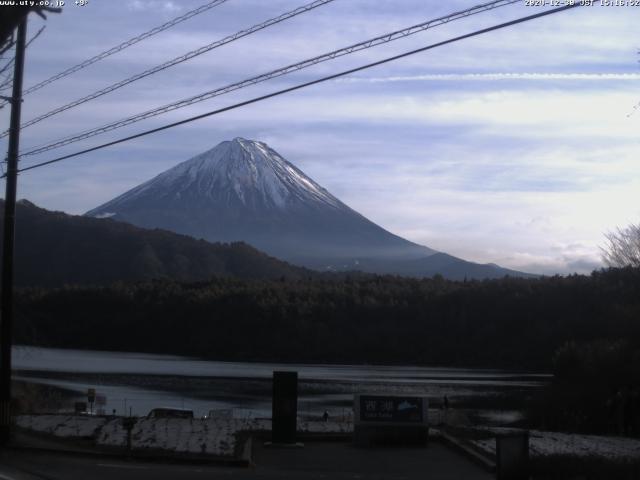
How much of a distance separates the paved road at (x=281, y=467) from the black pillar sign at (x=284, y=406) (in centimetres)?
43

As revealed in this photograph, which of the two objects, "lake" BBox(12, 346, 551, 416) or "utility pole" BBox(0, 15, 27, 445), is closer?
"utility pole" BBox(0, 15, 27, 445)

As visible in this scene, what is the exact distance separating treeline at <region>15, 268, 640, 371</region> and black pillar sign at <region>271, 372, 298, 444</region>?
59.9m

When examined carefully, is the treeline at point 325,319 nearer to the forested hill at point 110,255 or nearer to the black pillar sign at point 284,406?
the forested hill at point 110,255

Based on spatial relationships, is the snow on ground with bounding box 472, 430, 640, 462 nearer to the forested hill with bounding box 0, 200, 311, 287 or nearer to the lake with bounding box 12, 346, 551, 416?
the lake with bounding box 12, 346, 551, 416

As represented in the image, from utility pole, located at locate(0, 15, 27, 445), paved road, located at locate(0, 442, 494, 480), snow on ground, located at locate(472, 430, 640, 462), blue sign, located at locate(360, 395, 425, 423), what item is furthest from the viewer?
blue sign, located at locate(360, 395, 425, 423)

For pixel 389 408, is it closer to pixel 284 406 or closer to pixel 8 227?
pixel 284 406

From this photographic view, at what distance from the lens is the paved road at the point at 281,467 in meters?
16.7

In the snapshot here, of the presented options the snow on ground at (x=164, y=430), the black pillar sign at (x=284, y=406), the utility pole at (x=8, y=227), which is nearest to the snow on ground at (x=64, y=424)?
the snow on ground at (x=164, y=430)

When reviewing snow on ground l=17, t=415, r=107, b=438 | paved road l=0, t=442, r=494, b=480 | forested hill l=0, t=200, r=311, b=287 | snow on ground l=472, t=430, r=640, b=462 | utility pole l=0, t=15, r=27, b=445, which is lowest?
paved road l=0, t=442, r=494, b=480

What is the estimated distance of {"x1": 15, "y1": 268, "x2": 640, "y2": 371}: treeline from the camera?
84.7 m

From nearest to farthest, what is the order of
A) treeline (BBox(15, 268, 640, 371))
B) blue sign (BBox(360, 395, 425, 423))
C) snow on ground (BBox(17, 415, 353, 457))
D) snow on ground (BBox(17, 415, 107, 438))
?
snow on ground (BBox(17, 415, 353, 457)) < blue sign (BBox(360, 395, 425, 423)) < snow on ground (BBox(17, 415, 107, 438)) < treeline (BBox(15, 268, 640, 371))

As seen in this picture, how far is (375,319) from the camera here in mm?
97062

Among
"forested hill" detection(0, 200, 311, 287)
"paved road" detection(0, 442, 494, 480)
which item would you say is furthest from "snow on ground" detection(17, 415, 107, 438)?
"forested hill" detection(0, 200, 311, 287)

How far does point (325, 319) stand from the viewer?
324 feet
